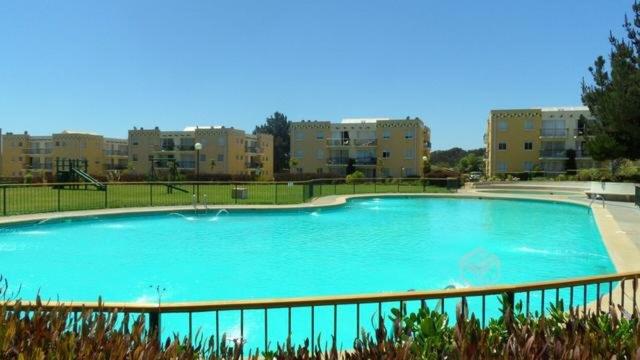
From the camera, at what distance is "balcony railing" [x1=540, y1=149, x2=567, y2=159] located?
52247mm

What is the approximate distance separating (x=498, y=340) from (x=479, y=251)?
11.8m

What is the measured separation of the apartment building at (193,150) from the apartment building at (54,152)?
6583 millimetres

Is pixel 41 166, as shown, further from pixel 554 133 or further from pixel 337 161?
pixel 554 133

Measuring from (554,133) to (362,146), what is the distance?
22077 millimetres

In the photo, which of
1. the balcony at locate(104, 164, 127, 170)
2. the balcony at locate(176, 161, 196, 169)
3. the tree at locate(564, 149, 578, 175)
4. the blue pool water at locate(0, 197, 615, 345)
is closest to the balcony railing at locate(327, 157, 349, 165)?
the balcony at locate(176, 161, 196, 169)

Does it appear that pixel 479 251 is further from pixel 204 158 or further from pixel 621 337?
pixel 204 158

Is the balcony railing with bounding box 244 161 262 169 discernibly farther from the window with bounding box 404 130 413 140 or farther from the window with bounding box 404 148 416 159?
the window with bounding box 404 130 413 140

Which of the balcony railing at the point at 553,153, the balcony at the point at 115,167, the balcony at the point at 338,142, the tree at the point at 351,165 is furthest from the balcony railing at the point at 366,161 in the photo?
the balcony at the point at 115,167

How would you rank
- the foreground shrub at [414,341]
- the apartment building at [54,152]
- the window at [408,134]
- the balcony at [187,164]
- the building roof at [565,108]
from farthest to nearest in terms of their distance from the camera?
the apartment building at [54,152]
the balcony at [187,164]
the window at [408,134]
the building roof at [565,108]
the foreground shrub at [414,341]

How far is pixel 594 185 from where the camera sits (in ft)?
89.9

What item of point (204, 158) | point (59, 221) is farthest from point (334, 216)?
point (204, 158)

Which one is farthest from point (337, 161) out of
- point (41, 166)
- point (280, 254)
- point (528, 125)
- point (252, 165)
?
point (280, 254)

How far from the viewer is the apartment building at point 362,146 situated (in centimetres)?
6097

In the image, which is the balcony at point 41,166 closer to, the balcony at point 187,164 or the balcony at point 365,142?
the balcony at point 187,164
